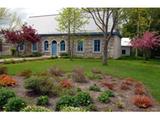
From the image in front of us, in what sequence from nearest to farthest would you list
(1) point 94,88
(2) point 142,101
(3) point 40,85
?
(2) point 142,101 → (3) point 40,85 → (1) point 94,88

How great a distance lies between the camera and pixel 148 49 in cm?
1073

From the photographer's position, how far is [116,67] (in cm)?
1052

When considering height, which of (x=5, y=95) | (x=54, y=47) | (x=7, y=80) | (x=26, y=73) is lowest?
(x=5, y=95)

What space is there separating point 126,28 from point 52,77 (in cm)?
439

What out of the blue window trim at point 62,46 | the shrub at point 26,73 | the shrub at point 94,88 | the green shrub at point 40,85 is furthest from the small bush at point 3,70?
the shrub at point 94,88

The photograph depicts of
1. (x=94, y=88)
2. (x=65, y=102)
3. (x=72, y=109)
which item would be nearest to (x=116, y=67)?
(x=94, y=88)

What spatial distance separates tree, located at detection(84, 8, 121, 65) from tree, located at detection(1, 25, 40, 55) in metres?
1.78

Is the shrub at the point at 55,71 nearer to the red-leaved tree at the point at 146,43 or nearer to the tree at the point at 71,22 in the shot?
the tree at the point at 71,22

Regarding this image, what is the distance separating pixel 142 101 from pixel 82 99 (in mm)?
1406

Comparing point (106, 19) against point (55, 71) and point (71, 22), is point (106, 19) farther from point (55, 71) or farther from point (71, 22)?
point (55, 71)

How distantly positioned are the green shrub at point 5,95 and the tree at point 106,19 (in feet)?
10.1

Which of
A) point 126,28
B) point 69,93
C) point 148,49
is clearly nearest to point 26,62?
point 69,93
